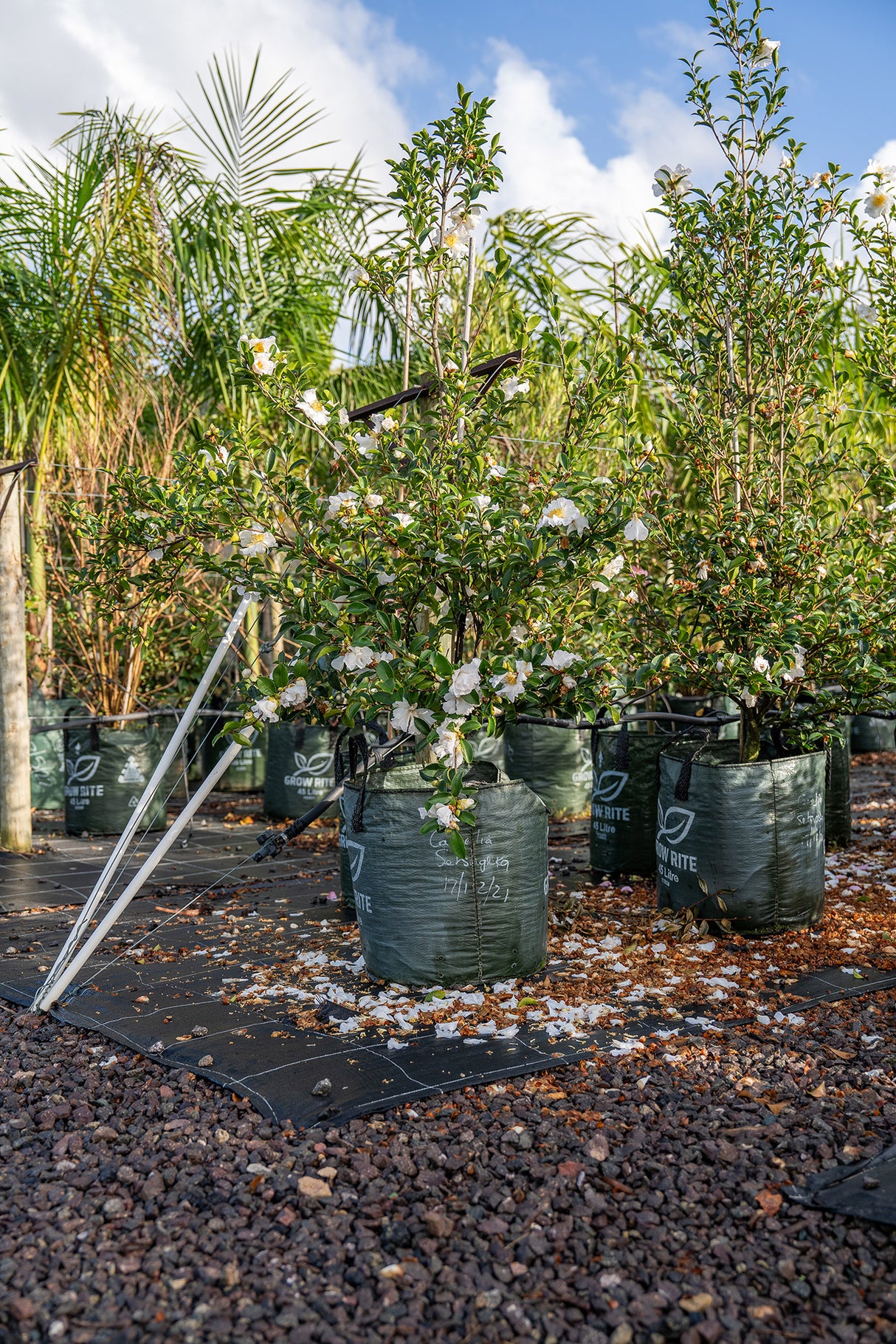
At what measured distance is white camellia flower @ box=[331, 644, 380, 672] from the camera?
3.01m

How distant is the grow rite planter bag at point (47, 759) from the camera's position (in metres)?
7.60

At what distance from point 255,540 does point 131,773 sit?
371 cm

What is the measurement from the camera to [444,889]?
3191 mm

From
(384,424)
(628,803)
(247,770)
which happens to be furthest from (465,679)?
(247,770)

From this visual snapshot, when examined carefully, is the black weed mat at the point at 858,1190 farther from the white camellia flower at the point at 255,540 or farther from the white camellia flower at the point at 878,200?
the white camellia flower at the point at 878,200

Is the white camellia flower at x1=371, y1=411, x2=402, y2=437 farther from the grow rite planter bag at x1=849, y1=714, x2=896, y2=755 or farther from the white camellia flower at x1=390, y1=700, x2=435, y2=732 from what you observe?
the grow rite planter bag at x1=849, y1=714, x2=896, y2=755

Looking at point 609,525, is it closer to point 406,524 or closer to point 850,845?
point 406,524

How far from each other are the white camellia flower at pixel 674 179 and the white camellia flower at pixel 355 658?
214 cm

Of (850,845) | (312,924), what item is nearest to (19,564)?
(312,924)

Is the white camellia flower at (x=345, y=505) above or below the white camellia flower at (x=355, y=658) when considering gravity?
above

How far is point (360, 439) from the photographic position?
334 cm

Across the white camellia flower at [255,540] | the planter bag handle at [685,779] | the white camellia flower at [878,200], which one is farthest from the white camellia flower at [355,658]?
the white camellia flower at [878,200]

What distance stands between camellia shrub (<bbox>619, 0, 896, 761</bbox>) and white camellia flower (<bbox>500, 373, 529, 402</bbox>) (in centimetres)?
51

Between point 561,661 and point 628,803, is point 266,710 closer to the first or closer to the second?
point 561,661
